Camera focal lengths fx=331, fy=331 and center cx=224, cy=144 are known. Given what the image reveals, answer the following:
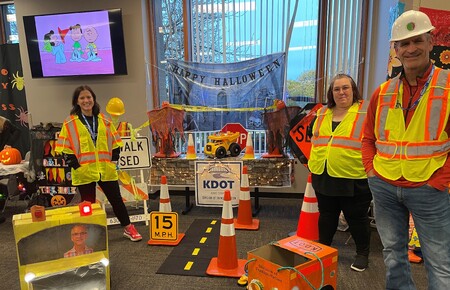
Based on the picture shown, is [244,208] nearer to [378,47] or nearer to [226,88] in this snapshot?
[226,88]

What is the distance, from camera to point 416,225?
5.18ft

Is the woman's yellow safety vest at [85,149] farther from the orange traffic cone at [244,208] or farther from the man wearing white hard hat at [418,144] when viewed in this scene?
the man wearing white hard hat at [418,144]

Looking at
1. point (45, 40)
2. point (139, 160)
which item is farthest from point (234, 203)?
point (45, 40)

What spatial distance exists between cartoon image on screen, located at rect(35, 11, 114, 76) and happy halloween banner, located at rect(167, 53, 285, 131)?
884mm

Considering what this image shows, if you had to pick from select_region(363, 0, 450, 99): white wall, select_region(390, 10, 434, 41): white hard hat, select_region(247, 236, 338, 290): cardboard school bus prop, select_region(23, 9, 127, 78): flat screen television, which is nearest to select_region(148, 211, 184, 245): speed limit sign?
select_region(247, 236, 338, 290): cardboard school bus prop

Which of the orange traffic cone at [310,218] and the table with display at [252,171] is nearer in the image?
the orange traffic cone at [310,218]

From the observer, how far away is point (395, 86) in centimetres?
159

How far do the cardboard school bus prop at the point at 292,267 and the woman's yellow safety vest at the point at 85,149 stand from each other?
5.48 feet

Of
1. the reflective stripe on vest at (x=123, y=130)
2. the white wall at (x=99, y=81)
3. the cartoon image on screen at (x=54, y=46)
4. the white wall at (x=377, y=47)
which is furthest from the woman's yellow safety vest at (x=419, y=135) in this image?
the cartoon image on screen at (x=54, y=46)

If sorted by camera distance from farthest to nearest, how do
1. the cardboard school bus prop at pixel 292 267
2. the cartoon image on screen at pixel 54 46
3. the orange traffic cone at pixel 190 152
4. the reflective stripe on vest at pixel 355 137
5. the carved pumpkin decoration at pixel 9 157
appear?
the cartoon image on screen at pixel 54 46, the orange traffic cone at pixel 190 152, the carved pumpkin decoration at pixel 9 157, the reflective stripe on vest at pixel 355 137, the cardboard school bus prop at pixel 292 267

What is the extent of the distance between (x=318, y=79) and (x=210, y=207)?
2.16m

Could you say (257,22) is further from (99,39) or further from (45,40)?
(45,40)

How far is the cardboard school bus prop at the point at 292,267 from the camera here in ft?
5.68

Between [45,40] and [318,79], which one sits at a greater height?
[45,40]
